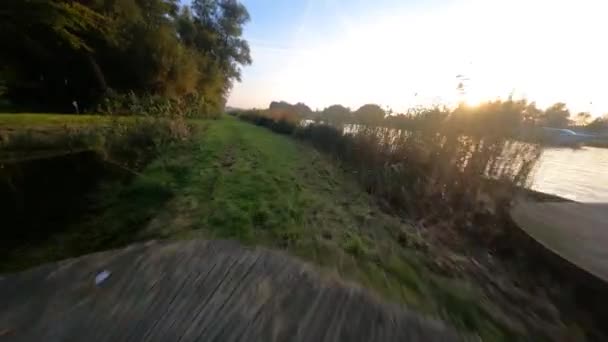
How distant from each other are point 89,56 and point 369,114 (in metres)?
13.5

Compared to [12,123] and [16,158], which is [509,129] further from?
[12,123]

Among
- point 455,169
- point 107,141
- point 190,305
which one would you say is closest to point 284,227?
point 190,305

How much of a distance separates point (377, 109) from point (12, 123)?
32.0ft

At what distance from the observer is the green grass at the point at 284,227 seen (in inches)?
72.8

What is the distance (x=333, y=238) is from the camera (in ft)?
8.37

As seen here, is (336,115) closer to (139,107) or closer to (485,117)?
(485,117)

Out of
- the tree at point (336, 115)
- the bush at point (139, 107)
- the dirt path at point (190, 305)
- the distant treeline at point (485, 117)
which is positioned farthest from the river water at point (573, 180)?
the bush at point (139, 107)

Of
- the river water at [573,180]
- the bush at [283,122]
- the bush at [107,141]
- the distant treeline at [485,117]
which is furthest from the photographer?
the bush at [283,122]

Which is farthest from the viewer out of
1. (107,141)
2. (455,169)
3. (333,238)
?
(107,141)

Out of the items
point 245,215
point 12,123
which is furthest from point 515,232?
point 12,123

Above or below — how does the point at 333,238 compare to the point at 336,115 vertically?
below

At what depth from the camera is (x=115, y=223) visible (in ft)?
8.49

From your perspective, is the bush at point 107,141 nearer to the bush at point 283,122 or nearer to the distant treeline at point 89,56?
the distant treeline at point 89,56

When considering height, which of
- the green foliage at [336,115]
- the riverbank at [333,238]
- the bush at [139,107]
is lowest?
the riverbank at [333,238]
